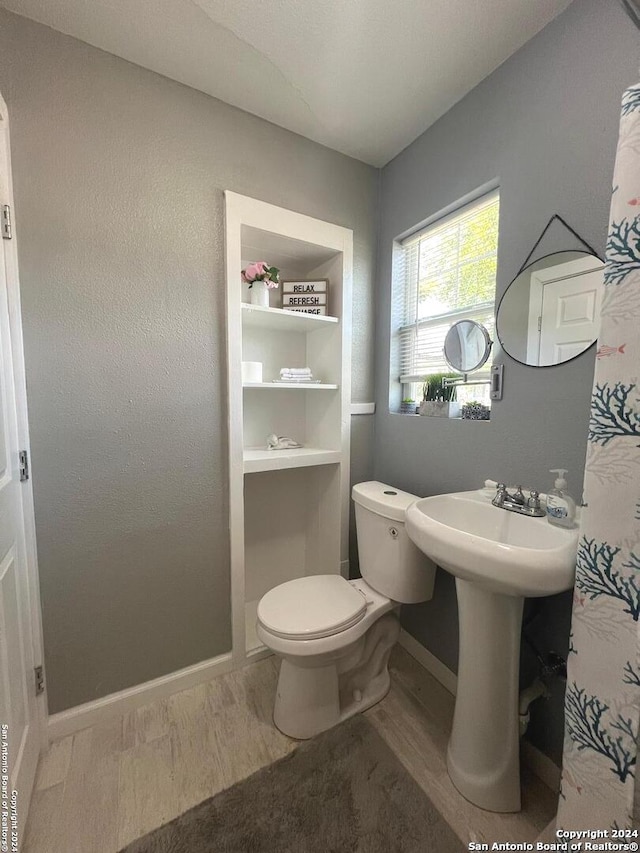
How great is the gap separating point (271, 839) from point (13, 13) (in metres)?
2.60

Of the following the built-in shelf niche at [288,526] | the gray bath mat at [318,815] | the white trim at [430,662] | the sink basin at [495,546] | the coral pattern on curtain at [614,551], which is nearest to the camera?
the coral pattern on curtain at [614,551]

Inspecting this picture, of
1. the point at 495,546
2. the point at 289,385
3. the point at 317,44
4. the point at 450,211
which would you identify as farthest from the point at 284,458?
the point at 317,44

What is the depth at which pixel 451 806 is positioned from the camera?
1.04 metres

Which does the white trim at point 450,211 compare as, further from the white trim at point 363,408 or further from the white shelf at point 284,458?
the white shelf at point 284,458

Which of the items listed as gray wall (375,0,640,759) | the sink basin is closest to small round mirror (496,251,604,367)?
gray wall (375,0,640,759)

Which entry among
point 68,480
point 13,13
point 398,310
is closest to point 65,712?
point 68,480

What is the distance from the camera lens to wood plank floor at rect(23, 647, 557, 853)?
0.99 meters

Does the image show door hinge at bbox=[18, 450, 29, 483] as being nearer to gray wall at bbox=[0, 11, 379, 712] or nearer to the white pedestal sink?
gray wall at bbox=[0, 11, 379, 712]

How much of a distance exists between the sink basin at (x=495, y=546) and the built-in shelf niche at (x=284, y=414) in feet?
2.30

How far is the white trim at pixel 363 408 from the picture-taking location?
182 centimetres

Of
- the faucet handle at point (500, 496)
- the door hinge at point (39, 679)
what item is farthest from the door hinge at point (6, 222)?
the faucet handle at point (500, 496)

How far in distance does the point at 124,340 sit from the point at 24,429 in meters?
0.44

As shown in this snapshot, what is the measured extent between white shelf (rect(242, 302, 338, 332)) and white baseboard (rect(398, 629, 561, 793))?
64.6 inches

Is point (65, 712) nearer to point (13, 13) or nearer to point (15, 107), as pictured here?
point (15, 107)
